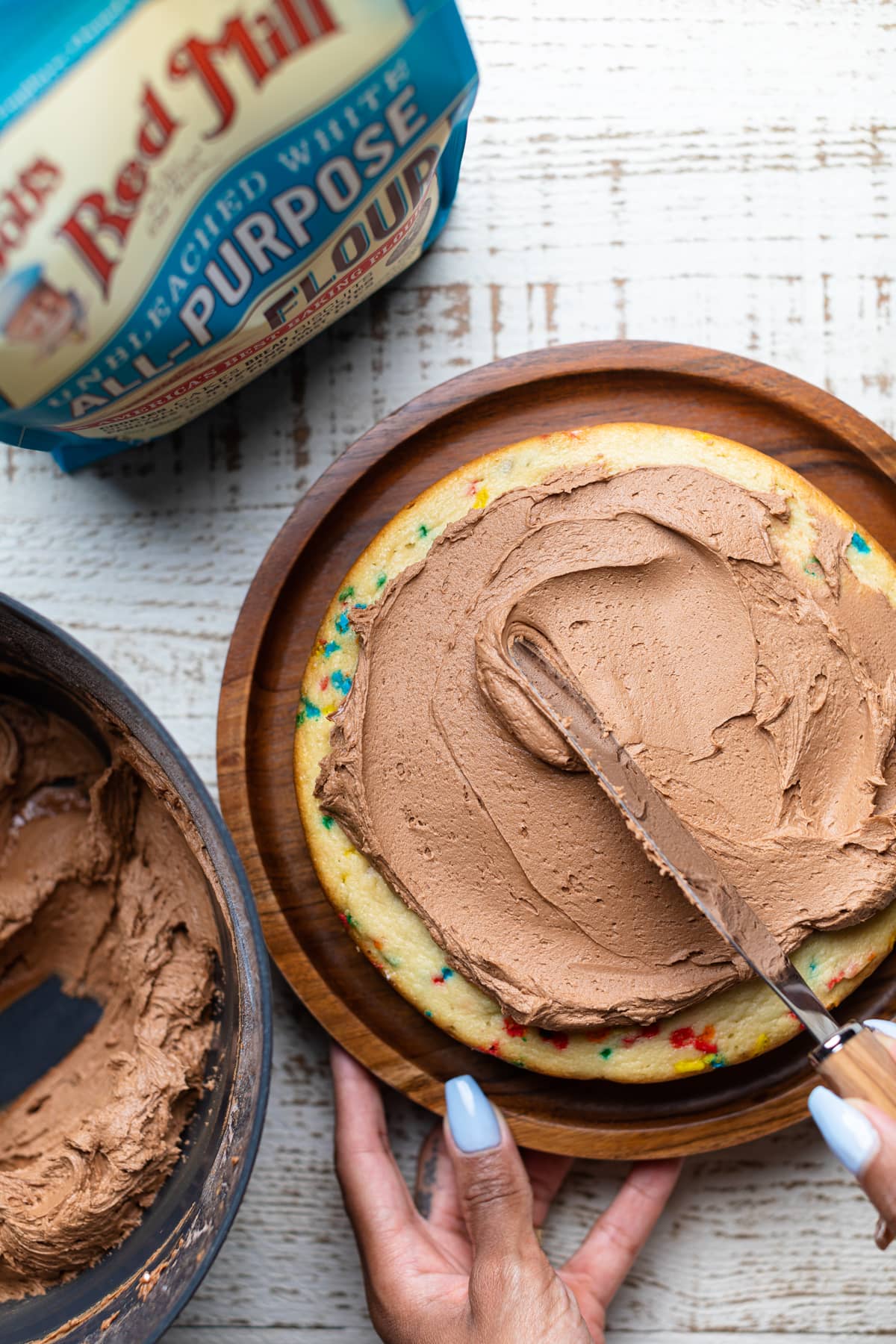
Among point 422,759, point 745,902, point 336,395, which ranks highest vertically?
point 336,395

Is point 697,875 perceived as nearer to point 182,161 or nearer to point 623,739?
point 623,739

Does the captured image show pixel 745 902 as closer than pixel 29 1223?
Yes

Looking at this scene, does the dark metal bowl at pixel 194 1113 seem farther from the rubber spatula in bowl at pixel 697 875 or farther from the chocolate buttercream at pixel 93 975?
the rubber spatula in bowl at pixel 697 875

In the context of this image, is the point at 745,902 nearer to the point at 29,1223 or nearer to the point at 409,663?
the point at 409,663

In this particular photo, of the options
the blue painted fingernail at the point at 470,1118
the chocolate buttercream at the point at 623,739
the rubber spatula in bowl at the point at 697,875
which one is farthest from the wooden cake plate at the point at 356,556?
the rubber spatula in bowl at the point at 697,875

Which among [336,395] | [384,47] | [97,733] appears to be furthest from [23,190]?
[97,733]

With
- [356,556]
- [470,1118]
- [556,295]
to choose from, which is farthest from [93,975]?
[556,295]
